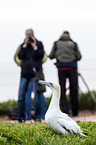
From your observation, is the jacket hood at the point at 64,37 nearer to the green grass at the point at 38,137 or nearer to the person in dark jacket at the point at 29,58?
the person in dark jacket at the point at 29,58

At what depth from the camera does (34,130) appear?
6.71 metres

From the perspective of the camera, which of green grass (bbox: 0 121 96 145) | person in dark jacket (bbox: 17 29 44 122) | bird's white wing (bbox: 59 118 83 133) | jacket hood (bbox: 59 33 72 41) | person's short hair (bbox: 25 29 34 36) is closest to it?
green grass (bbox: 0 121 96 145)

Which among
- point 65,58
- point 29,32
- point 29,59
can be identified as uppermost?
point 29,32

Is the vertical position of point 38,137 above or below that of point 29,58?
below

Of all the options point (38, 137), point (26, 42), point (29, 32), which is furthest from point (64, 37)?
point (38, 137)

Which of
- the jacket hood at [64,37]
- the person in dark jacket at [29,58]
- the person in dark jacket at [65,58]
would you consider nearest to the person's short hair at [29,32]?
the person in dark jacket at [29,58]

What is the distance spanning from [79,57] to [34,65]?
2.04 meters

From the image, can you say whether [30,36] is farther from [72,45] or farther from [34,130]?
[34,130]

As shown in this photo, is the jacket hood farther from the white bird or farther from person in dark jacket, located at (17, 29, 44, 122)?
the white bird

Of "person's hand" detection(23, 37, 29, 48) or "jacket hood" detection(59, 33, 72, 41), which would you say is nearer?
"person's hand" detection(23, 37, 29, 48)

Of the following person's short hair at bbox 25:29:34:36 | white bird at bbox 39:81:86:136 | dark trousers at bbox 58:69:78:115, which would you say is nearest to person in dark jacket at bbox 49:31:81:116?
dark trousers at bbox 58:69:78:115

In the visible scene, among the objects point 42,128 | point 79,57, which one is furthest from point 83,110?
point 42,128

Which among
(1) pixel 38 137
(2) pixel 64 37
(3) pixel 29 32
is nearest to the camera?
(1) pixel 38 137

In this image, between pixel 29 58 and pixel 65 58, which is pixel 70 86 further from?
pixel 29 58
